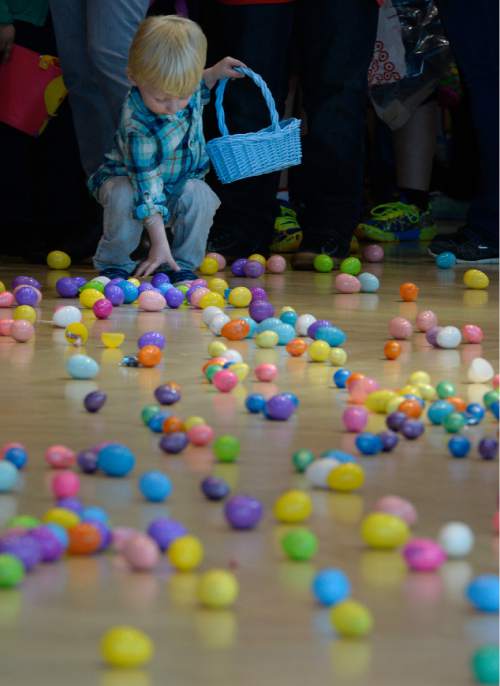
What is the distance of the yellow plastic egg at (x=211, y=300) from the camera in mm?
2906

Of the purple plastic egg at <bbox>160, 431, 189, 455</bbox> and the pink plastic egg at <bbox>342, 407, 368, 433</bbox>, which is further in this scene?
the pink plastic egg at <bbox>342, 407, 368, 433</bbox>

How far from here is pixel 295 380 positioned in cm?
217

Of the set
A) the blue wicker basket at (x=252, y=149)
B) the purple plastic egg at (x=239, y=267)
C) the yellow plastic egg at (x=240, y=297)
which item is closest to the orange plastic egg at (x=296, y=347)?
the yellow plastic egg at (x=240, y=297)

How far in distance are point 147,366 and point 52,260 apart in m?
1.43

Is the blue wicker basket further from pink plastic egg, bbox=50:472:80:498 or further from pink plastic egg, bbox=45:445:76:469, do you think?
pink plastic egg, bbox=50:472:80:498

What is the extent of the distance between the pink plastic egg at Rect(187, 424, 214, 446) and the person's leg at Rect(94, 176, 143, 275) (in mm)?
1680

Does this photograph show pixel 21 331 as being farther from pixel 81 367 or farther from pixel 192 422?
pixel 192 422

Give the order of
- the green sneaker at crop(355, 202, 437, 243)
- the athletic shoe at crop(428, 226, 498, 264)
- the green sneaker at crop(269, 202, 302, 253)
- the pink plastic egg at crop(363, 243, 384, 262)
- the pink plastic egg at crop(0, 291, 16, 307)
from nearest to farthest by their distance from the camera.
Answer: the pink plastic egg at crop(0, 291, 16, 307) < the athletic shoe at crop(428, 226, 498, 264) < the pink plastic egg at crop(363, 243, 384, 262) < the green sneaker at crop(269, 202, 302, 253) < the green sneaker at crop(355, 202, 437, 243)

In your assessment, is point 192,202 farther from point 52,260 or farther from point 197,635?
point 197,635

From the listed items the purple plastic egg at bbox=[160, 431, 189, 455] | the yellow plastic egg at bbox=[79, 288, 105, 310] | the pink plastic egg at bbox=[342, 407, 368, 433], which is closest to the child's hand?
the yellow plastic egg at bbox=[79, 288, 105, 310]

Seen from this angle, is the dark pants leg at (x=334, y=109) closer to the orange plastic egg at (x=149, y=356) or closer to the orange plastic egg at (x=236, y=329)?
the orange plastic egg at (x=236, y=329)

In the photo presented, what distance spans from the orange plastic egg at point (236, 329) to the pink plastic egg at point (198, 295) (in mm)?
425

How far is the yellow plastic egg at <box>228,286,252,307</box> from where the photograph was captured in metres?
2.92

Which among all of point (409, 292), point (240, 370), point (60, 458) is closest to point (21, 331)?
point (240, 370)
